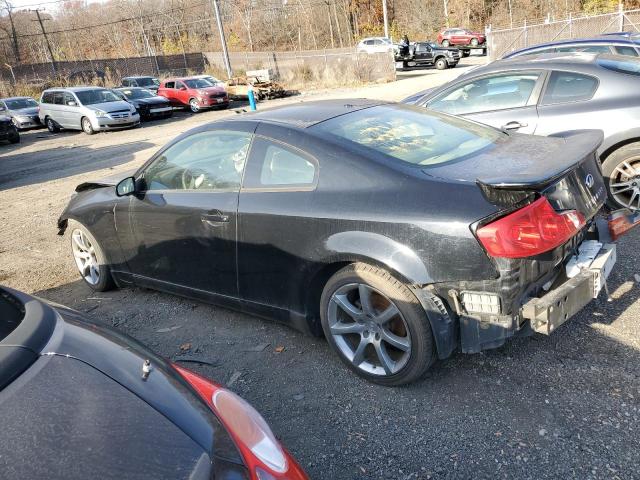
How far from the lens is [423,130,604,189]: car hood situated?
8.91 feet

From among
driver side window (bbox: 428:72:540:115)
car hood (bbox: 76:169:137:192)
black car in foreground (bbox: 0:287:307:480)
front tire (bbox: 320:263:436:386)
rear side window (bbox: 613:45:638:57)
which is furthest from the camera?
rear side window (bbox: 613:45:638:57)

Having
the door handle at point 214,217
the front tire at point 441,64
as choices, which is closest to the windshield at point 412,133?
the door handle at point 214,217

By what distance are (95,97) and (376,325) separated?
70.1 feet

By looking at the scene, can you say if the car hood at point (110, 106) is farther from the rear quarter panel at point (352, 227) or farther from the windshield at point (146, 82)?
the rear quarter panel at point (352, 227)

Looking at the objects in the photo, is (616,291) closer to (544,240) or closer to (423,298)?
(544,240)

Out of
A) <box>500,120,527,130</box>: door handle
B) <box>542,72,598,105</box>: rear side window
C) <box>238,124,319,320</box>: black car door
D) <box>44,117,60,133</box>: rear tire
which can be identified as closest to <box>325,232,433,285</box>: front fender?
<box>238,124,319,320</box>: black car door

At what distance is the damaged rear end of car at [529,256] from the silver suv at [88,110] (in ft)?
65.7

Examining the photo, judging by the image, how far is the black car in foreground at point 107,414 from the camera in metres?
1.42

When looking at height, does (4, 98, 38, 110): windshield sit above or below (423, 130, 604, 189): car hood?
above

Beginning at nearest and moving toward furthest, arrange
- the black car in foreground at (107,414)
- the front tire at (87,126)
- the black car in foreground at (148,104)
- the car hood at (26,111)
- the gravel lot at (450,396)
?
the black car in foreground at (107,414), the gravel lot at (450,396), the front tire at (87,126), the black car in foreground at (148,104), the car hood at (26,111)

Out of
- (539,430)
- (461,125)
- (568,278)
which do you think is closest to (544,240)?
(568,278)

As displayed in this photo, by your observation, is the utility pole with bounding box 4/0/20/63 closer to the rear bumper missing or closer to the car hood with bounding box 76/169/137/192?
the car hood with bounding box 76/169/137/192

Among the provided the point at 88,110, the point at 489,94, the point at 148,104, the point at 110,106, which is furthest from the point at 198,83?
the point at 489,94

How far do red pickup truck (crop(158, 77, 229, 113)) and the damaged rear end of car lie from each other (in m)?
23.4
